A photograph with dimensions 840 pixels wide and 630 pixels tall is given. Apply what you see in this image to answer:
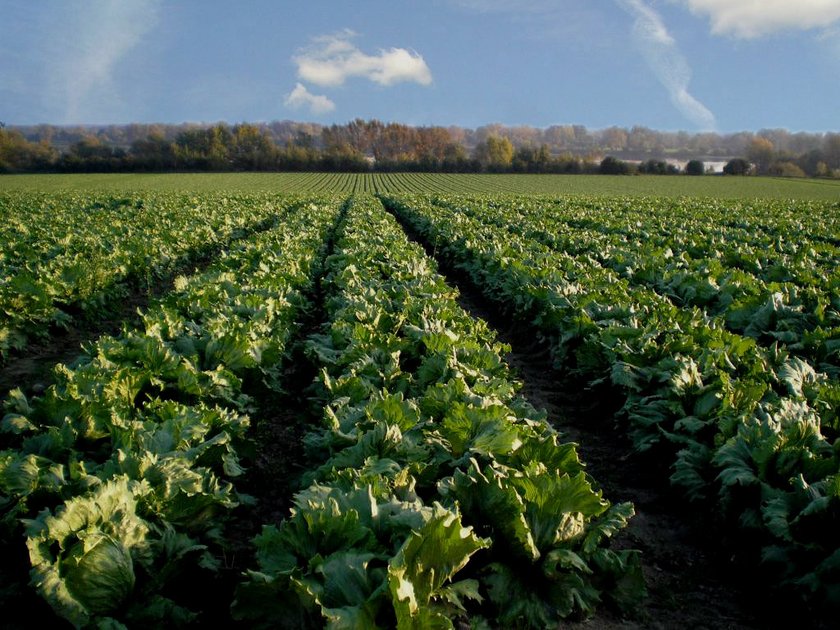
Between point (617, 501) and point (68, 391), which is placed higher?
point (68, 391)

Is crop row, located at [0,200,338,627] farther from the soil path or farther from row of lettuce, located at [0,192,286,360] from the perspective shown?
row of lettuce, located at [0,192,286,360]

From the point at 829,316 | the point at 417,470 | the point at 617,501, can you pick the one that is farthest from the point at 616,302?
the point at 417,470

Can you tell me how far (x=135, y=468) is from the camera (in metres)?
3.48

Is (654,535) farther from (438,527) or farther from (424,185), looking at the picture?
(424,185)

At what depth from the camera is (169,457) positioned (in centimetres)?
366

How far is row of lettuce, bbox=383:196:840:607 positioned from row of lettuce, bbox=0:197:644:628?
116 centimetres

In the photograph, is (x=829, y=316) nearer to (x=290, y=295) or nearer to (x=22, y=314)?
(x=290, y=295)

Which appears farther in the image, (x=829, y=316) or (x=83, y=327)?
(x=83, y=327)

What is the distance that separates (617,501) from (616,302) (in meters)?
3.65

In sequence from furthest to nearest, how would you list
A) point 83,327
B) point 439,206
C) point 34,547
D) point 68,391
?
1. point 439,206
2. point 83,327
3. point 68,391
4. point 34,547

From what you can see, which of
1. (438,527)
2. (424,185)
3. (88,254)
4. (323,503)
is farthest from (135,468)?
(424,185)

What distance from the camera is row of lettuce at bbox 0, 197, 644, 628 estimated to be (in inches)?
103

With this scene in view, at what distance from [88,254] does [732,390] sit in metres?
13.6

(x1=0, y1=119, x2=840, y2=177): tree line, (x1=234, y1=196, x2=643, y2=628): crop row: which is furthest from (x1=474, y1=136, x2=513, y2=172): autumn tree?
(x1=234, y1=196, x2=643, y2=628): crop row
